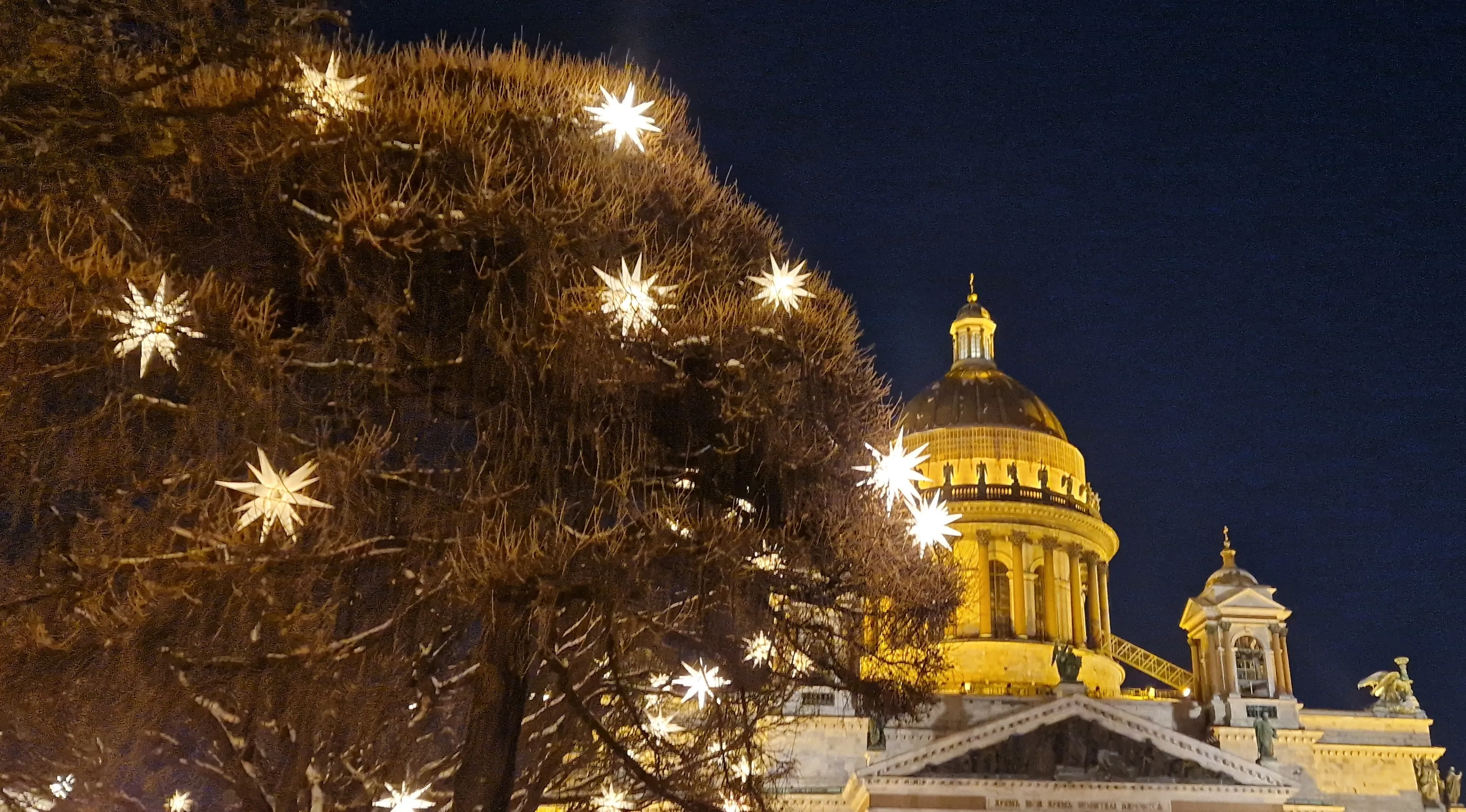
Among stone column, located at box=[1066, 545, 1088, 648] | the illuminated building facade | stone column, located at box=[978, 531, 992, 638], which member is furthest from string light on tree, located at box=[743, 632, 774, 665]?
stone column, located at box=[1066, 545, 1088, 648]

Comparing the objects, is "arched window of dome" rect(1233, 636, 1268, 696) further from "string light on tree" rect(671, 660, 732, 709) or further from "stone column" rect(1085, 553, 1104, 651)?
"string light on tree" rect(671, 660, 732, 709)

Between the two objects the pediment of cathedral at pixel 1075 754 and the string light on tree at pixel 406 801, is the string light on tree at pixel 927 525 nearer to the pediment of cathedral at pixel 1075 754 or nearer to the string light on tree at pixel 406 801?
the string light on tree at pixel 406 801

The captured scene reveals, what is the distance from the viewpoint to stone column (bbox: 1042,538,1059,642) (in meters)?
52.3

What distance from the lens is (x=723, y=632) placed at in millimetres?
12695

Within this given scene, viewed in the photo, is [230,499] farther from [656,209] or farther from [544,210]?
[656,209]

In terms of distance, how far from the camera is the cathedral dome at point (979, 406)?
5603 cm

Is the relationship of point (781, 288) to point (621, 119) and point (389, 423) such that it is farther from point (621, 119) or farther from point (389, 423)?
point (389, 423)

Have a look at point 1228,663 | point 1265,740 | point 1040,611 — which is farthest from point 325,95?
point 1040,611

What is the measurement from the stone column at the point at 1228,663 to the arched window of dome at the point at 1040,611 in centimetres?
766

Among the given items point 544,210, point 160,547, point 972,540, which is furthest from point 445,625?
point 972,540

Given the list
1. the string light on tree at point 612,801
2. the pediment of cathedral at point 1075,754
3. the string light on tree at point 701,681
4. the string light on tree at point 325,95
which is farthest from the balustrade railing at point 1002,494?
the string light on tree at point 325,95

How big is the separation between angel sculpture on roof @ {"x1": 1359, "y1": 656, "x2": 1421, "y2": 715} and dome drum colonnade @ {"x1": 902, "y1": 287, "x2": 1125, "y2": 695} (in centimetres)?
964

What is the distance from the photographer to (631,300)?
11.6m

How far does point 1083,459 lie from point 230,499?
5157 cm
